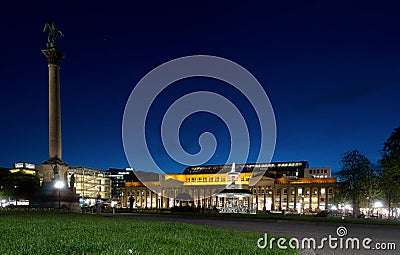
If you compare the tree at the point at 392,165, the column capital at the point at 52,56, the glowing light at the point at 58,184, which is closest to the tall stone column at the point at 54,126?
the column capital at the point at 52,56

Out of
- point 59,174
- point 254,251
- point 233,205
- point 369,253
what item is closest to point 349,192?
point 233,205

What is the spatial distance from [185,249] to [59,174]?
54285 millimetres

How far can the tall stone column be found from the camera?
62.5m

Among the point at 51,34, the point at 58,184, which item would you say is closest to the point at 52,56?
the point at 51,34

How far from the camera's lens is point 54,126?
65.3 meters

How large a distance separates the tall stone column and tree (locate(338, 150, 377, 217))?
4590 centimetres

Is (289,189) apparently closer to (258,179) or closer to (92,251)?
(258,179)

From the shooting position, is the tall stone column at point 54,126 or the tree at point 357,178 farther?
the tree at point 357,178

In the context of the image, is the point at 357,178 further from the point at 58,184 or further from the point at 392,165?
the point at 58,184

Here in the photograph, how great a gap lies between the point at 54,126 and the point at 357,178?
161 ft

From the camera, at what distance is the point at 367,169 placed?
256ft

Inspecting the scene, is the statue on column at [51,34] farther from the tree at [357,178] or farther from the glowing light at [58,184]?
the tree at [357,178]

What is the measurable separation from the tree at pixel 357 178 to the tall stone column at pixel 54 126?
1807 inches

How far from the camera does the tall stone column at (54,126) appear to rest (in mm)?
62469
